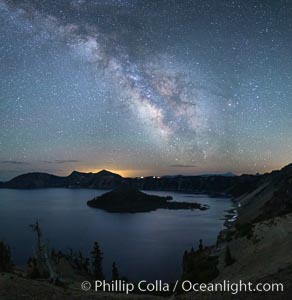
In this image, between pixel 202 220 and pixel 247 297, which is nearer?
pixel 247 297

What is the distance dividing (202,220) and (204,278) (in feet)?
417

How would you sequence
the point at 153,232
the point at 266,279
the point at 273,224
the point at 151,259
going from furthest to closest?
the point at 153,232, the point at 151,259, the point at 273,224, the point at 266,279

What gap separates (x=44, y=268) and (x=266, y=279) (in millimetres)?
27643

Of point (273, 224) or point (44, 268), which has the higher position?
point (273, 224)

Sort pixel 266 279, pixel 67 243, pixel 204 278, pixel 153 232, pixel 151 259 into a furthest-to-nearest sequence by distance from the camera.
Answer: pixel 153 232
pixel 67 243
pixel 151 259
pixel 204 278
pixel 266 279

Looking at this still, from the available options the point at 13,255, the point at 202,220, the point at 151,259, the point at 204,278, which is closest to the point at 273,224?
the point at 204,278

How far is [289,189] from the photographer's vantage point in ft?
400

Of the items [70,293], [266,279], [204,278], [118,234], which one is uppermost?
[266,279]

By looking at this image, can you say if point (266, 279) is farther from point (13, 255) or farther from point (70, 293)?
point (13, 255)

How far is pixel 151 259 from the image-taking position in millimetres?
87438

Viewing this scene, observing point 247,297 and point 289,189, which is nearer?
point 247,297

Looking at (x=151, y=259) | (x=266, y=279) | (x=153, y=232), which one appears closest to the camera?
(x=266, y=279)

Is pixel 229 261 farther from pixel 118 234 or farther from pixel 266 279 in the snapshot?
pixel 118 234

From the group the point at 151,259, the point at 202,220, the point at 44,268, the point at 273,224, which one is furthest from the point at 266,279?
the point at 202,220
